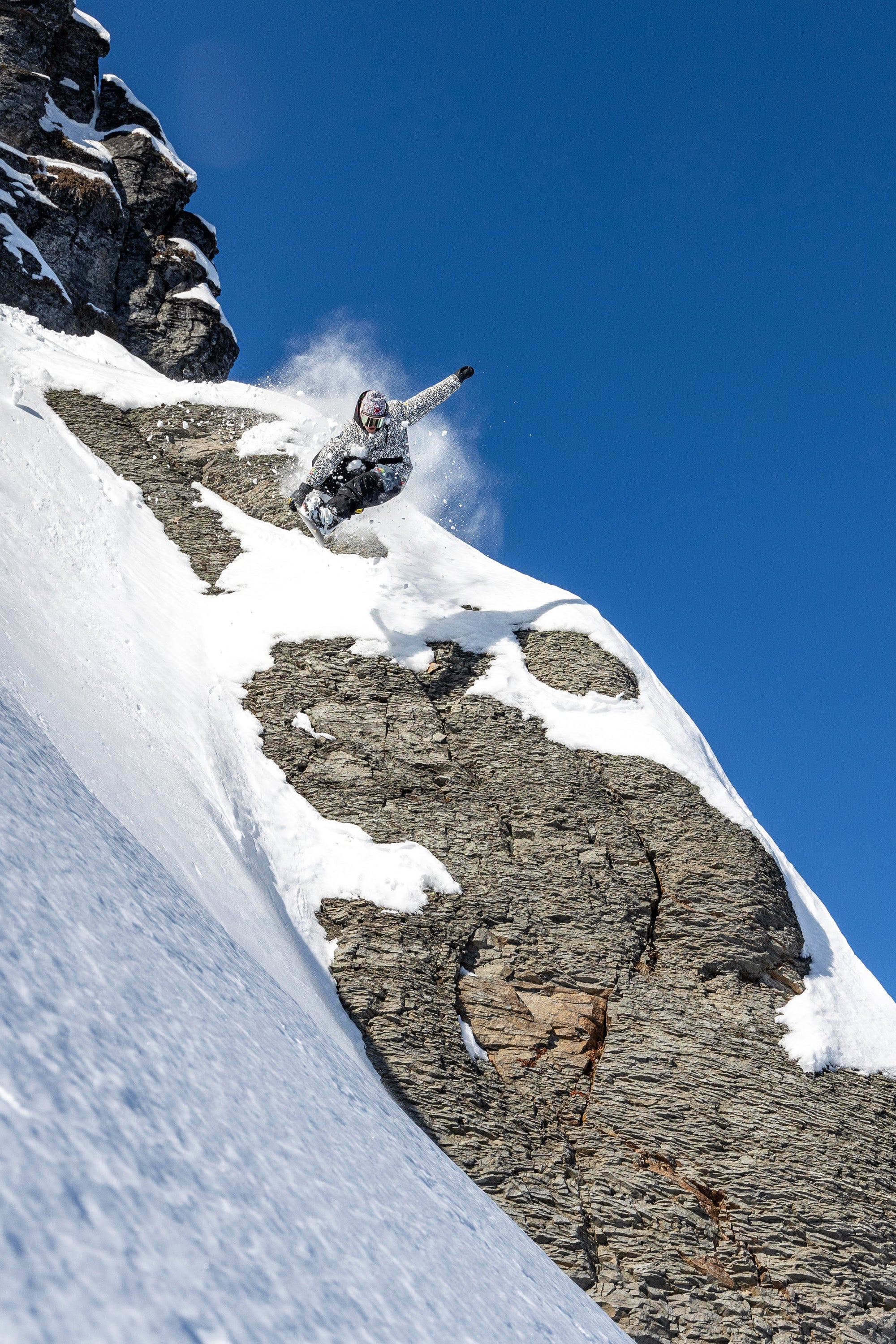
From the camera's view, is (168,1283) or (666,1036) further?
(666,1036)

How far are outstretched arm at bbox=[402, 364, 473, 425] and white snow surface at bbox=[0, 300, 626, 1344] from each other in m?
9.02

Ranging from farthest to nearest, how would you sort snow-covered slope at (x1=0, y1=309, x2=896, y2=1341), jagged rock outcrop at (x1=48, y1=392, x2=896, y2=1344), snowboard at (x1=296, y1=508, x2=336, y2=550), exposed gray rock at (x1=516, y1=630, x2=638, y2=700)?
1. snowboard at (x1=296, y1=508, x2=336, y2=550)
2. exposed gray rock at (x1=516, y1=630, x2=638, y2=700)
3. jagged rock outcrop at (x1=48, y1=392, x2=896, y2=1344)
4. snow-covered slope at (x1=0, y1=309, x2=896, y2=1341)

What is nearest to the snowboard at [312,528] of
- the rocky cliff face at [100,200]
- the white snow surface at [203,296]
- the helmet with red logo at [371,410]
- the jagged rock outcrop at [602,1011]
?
the helmet with red logo at [371,410]

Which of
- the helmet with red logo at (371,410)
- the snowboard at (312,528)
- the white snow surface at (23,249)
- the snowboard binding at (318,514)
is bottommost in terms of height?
the snowboard at (312,528)

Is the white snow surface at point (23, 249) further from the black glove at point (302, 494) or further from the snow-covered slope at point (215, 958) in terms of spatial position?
the black glove at point (302, 494)

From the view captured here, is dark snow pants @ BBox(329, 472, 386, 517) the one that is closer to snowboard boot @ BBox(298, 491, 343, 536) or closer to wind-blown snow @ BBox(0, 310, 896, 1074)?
snowboard boot @ BBox(298, 491, 343, 536)

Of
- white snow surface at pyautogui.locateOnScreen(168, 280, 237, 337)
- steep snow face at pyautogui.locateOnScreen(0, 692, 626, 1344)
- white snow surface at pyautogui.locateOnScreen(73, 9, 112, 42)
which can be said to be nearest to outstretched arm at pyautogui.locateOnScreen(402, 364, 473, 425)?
steep snow face at pyautogui.locateOnScreen(0, 692, 626, 1344)

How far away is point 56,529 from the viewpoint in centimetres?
1319

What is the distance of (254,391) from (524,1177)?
1876 centimetres

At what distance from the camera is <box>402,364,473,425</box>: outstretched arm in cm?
1633

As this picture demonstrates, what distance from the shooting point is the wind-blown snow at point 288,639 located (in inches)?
387

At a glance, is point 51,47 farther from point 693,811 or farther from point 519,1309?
point 519,1309

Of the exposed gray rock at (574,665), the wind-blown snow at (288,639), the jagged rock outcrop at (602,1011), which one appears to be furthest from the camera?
the exposed gray rock at (574,665)

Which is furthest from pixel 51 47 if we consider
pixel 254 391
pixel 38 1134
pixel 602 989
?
pixel 38 1134
